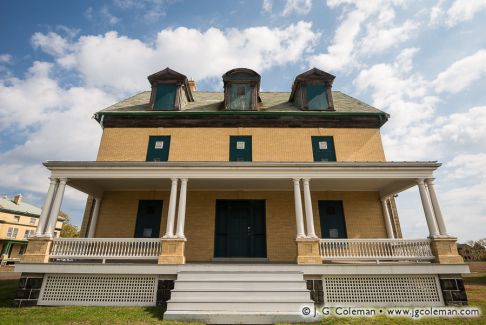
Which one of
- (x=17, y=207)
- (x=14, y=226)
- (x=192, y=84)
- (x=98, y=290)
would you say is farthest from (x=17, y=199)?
(x=98, y=290)

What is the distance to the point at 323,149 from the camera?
1316 cm

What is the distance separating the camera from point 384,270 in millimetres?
8461

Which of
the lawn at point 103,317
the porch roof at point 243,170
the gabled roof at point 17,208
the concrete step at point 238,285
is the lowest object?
the lawn at point 103,317

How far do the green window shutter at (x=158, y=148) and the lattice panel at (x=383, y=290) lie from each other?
924cm

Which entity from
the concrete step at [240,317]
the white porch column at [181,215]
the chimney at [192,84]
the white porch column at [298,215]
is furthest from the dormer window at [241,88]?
the concrete step at [240,317]

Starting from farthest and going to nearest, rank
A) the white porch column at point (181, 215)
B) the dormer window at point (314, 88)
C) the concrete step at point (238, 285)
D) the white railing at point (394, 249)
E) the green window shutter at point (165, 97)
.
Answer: the dormer window at point (314, 88)
the green window shutter at point (165, 97)
the white porch column at point (181, 215)
the white railing at point (394, 249)
the concrete step at point (238, 285)

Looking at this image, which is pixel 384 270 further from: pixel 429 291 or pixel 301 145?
pixel 301 145

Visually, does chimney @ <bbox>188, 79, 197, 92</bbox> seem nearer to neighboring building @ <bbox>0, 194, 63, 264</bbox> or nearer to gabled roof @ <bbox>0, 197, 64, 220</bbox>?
neighboring building @ <bbox>0, 194, 63, 264</bbox>

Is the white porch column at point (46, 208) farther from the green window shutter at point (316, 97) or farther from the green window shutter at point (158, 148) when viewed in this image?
the green window shutter at point (316, 97)

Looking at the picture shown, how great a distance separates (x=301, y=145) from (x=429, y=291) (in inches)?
302

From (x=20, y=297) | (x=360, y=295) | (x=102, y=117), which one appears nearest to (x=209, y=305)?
(x=360, y=295)

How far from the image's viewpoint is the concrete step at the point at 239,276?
26.4 feet

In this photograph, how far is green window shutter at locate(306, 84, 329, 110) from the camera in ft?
45.6

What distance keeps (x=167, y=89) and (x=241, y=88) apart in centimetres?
411
